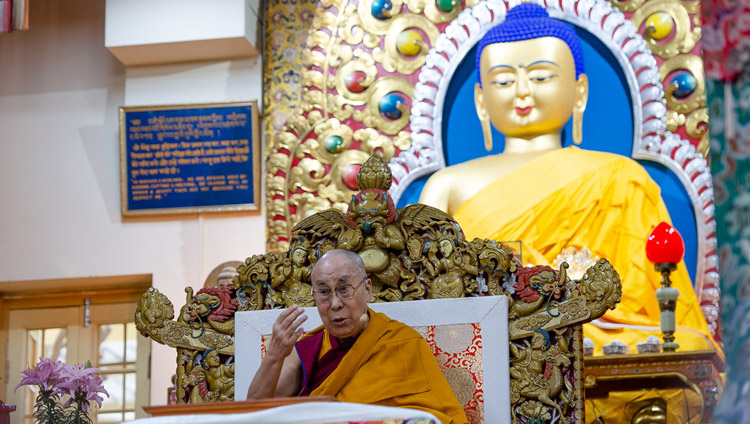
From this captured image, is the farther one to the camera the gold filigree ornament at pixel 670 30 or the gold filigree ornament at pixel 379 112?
the gold filigree ornament at pixel 379 112

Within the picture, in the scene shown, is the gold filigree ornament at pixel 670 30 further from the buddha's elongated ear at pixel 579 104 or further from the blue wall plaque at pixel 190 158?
the blue wall plaque at pixel 190 158

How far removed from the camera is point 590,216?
16.8ft

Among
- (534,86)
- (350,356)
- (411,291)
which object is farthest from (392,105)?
(350,356)

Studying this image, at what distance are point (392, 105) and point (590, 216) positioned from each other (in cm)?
128

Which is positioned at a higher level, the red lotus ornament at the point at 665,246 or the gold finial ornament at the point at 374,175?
the gold finial ornament at the point at 374,175

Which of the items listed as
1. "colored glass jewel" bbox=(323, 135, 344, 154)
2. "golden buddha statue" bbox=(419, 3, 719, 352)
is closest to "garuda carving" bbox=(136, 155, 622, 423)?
"golden buddha statue" bbox=(419, 3, 719, 352)

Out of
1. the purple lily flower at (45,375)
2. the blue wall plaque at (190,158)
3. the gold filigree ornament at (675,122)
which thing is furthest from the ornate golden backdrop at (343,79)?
the purple lily flower at (45,375)

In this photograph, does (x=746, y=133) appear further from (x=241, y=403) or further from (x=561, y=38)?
(x=561, y=38)

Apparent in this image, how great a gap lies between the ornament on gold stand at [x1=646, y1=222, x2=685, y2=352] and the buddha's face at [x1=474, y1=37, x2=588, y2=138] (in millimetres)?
1463

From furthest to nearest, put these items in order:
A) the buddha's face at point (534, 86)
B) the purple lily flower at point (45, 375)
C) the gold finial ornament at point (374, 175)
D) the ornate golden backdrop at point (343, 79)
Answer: the ornate golden backdrop at point (343, 79) → the buddha's face at point (534, 86) → the gold finial ornament at point (374, 175) → the purple lily flower at point (45, 375)

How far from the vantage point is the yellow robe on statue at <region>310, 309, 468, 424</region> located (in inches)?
95.0

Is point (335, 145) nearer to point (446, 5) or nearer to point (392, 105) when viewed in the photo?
point (392, 105)

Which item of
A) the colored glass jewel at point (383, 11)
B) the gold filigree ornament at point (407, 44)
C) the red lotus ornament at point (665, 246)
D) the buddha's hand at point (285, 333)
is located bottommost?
the buddha's hand at point (285, 333)

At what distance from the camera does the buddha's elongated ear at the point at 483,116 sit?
5.47 meters
